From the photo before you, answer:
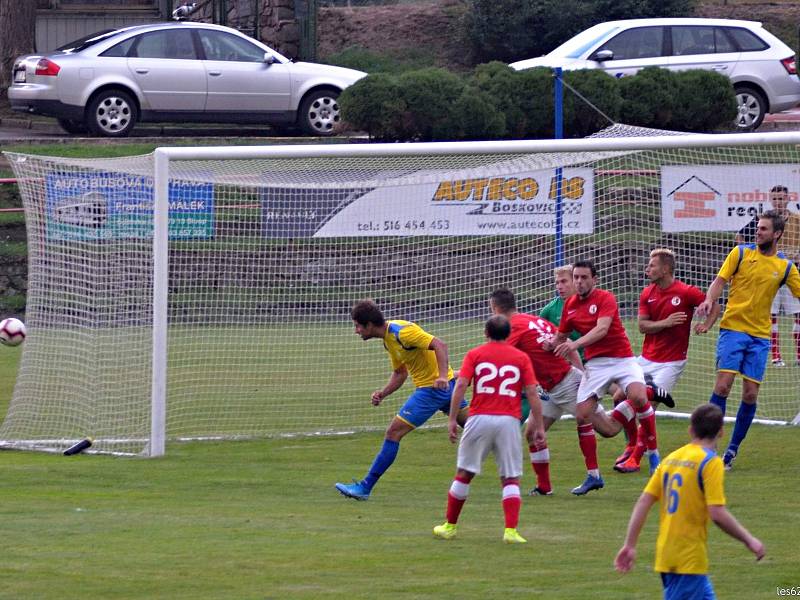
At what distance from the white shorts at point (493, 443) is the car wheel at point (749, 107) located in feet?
60.5

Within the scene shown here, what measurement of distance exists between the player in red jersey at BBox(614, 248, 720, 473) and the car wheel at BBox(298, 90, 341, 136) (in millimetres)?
14252

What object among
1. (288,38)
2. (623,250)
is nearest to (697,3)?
(288,38)

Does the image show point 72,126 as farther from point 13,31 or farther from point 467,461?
point 467,461

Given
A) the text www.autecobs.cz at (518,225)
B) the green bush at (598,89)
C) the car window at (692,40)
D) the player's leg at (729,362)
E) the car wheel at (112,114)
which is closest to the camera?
the player's leg at (729,362)

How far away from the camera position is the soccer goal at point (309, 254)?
12555 mm

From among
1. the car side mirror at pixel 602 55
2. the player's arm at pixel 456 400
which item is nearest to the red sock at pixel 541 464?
the player's arm at pixel 456 400

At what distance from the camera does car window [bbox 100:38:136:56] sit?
2359cm

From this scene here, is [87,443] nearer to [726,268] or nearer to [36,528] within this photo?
[36,528]

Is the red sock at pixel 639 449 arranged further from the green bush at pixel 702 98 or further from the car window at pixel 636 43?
the car window at pixel 636 43

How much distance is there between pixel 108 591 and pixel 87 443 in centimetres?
518

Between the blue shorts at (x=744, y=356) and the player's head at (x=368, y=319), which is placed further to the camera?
the blue shorts at (x=744, y=356)

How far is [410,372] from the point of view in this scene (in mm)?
10352

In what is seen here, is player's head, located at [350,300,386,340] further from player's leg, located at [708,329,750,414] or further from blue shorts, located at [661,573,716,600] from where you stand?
blue shorts, located at [661,573,716,600]

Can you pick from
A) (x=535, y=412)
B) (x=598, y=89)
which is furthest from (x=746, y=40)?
(x=535, y=412)
